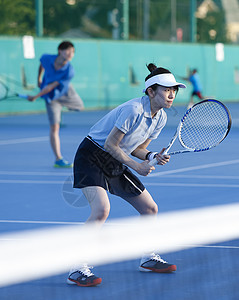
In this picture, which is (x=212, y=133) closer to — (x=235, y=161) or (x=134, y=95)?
(x=235, y=161)

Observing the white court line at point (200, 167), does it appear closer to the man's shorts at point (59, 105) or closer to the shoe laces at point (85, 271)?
the man's shorts at point (59, 105)

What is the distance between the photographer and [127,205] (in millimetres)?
8117

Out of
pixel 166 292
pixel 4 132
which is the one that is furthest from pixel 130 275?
pixel 4 132

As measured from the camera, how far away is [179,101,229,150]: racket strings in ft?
18.7

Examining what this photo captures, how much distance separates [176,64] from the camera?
91.1ft

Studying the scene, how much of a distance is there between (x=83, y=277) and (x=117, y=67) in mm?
20569

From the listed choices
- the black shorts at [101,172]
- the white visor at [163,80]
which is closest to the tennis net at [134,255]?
the black shorts at [101,172]

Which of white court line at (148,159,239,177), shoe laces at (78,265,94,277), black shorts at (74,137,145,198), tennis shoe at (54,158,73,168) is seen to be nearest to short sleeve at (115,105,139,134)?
black shorts at (74,137,145,198)

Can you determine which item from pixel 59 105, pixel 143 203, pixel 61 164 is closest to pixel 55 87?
pixel 59 105

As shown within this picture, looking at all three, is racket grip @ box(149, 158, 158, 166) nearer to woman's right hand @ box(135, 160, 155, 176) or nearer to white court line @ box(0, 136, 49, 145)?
woman's right hand @ box(135, 160, 155, 176)

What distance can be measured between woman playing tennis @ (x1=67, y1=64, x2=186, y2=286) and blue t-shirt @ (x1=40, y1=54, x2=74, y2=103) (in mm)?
5400

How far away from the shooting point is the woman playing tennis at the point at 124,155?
201 inches

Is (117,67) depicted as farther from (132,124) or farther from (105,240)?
(132,124)

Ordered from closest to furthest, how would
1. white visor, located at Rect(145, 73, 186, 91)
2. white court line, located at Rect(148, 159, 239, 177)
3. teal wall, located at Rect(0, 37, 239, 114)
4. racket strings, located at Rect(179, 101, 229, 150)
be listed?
white visor, located at Rect(145, 73, 186, 91)
racket strings, located at Rect(179, 101, 229, 150)
white court line, located at Rect(148, 159, 239, 177)
teal wall, located at Rect(0, 37, 239, 114)
